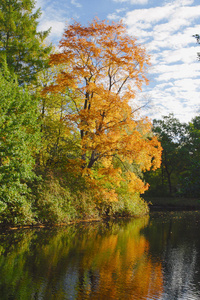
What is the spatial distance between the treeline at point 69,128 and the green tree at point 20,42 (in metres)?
0.07

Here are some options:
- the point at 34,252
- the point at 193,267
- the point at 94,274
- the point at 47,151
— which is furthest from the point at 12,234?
the point at 47,151

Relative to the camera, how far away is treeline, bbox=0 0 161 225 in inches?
542

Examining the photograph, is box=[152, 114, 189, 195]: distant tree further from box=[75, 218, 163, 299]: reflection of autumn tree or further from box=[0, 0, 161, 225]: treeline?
box=[75, 218, 163, 299]: reflection of autumn tree

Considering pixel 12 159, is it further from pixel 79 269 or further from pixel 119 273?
pixel 119 273

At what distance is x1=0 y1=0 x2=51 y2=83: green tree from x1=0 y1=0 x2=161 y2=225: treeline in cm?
7

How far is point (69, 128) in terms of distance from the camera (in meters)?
20.6

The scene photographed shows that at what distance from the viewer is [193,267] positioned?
959cm

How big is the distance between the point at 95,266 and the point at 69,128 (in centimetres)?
1288

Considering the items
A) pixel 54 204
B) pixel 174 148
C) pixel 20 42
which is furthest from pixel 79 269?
pixel 174 148

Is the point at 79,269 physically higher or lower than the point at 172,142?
lower

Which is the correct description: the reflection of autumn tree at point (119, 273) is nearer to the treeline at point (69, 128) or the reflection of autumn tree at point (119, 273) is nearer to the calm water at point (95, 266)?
the calm water at point (95, 266)

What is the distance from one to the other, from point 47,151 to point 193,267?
1559 cm

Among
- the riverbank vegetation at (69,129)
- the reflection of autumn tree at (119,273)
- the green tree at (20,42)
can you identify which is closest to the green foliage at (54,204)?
the riverbank vegetation at (69,129)

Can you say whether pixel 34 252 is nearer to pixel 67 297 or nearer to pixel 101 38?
pixel 67 297
